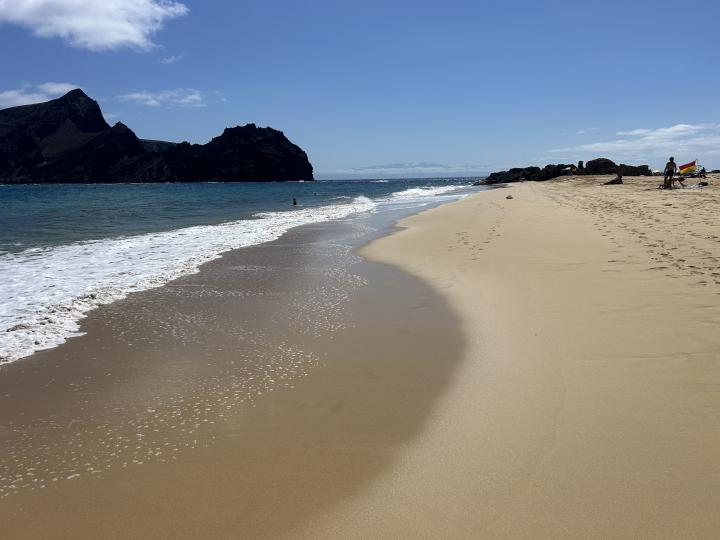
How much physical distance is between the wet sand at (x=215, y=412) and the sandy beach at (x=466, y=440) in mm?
23

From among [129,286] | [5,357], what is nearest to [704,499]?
[5,357]

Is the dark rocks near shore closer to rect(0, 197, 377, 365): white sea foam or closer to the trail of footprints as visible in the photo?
the trail of footprints

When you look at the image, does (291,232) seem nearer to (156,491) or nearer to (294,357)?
(294,357)

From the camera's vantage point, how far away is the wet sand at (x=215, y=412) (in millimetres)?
3045

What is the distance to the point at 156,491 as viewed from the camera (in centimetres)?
320

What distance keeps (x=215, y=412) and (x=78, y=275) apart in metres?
8.15

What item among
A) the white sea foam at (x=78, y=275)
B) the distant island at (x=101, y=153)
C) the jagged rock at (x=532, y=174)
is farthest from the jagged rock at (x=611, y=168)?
the distant island at (x=101, y=153)

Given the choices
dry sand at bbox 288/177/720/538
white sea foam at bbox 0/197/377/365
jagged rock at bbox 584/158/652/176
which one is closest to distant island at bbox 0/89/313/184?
jagged rock at bbox 584/158/652/176

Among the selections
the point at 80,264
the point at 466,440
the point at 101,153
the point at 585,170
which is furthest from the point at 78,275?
the point at 101,153

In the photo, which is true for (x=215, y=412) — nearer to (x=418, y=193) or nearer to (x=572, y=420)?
(x=572, y=420)

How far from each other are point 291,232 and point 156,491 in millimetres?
16846

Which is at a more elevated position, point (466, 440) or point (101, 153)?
point (101, 153)

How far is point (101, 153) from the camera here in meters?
184

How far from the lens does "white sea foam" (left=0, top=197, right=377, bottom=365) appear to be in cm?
687
